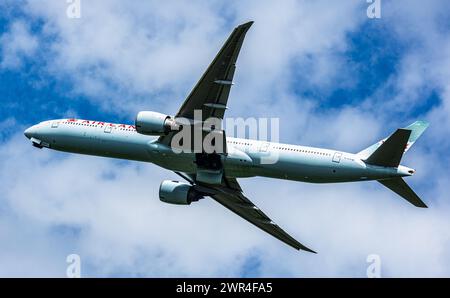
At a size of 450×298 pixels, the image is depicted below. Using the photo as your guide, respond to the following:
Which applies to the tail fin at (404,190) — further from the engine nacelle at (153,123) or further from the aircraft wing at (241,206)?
the engine nacelle at (153,123)

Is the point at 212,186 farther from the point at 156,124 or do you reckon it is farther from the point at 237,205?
the point at 156,124

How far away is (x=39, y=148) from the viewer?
195 ft

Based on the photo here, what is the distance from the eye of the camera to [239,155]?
53.3 meters

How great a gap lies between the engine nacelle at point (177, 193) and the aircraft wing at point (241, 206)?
2.34ft

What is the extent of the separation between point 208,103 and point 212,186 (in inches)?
457

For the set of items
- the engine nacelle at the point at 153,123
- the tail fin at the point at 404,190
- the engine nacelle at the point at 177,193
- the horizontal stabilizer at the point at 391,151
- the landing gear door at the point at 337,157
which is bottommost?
the tail fin at the point at 404,190

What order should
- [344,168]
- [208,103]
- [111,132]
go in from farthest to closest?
[111,132]
[344,168]
[208,103]

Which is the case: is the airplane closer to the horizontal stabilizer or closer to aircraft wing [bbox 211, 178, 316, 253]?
the horizontal stabilizer

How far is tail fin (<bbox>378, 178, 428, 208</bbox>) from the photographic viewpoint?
52219 mm

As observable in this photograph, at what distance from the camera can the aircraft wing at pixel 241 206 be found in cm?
5953

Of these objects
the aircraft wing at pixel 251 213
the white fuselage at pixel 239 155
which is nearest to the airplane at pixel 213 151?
the white fuselage at pixel 239 155

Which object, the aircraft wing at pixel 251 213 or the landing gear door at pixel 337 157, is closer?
the landing gear door at pixel 337 157
